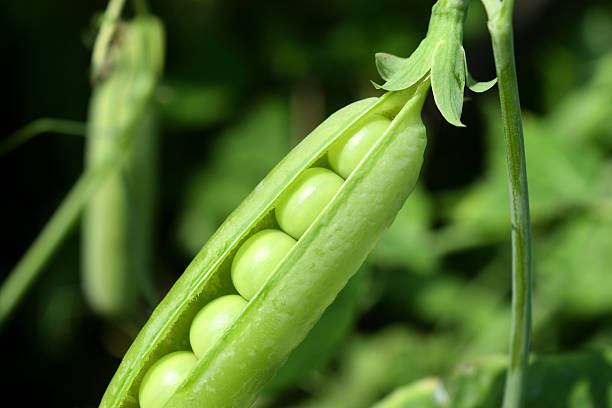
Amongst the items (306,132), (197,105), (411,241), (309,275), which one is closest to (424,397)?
(309,275)

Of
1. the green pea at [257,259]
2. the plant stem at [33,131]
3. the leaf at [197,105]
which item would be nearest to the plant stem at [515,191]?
the green pea at [257,259]

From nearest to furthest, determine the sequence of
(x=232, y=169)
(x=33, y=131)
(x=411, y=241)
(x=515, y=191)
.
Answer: (x=515, y=191)
(x=33, y=131)
(x=411, y=241)
(x=232, y=169)

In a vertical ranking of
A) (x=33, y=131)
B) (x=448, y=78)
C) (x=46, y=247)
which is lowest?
(x=46, y=247)

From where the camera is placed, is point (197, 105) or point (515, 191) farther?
point (197, 105)

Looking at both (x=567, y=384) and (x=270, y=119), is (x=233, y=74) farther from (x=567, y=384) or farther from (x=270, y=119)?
(x=567, y=384)

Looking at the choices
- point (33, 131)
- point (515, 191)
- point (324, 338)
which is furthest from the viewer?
point (33, 131)

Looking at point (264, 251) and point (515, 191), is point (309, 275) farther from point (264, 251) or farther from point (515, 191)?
point (515, 191)

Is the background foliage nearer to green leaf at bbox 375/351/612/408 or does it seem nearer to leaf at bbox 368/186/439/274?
leaf at bbox 368/186/439/274
